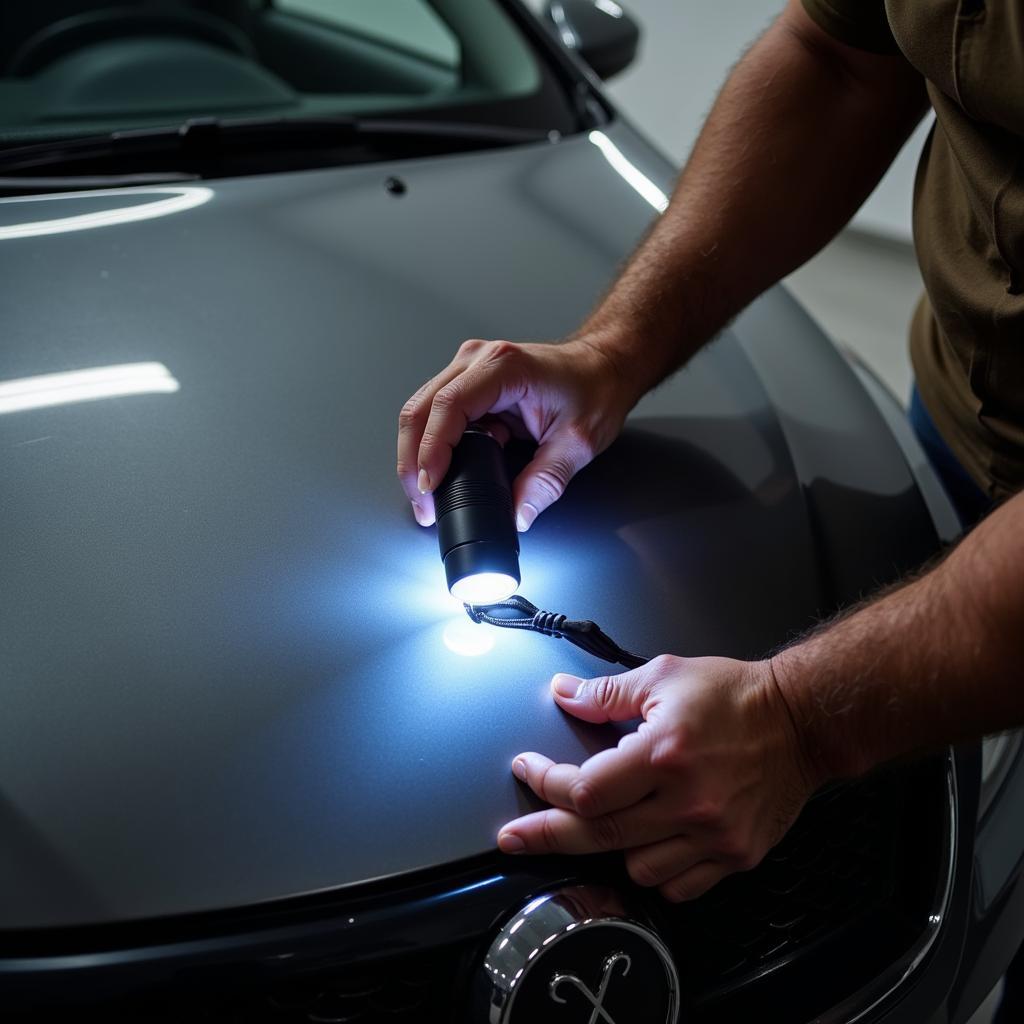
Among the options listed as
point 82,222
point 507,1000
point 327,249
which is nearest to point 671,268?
point 327,249

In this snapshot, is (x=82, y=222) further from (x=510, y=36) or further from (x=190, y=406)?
(x=510, y=36)

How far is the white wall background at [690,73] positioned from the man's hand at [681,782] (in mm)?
3481

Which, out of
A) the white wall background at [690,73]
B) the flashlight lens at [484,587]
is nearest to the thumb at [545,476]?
the flashlight lens at [484,587]

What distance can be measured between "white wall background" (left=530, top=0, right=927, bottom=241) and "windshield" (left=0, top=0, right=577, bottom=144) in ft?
8.40

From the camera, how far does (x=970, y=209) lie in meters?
1.05

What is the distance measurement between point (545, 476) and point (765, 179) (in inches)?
17.5

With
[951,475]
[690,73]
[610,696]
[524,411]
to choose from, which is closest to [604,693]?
[610,696]

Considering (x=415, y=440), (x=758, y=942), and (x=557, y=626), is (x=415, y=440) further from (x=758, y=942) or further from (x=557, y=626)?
(x=758, y=942)

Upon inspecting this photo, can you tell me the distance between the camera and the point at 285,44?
1927 millimetres

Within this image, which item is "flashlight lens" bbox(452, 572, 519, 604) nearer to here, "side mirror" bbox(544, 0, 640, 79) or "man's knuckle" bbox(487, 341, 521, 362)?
"man's knuckle" bbox(487, 341, 521, 362)

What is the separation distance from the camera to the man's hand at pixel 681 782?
0.77 metres

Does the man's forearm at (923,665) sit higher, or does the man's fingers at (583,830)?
the man's forearm at (923,665)

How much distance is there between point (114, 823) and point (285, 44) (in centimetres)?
156

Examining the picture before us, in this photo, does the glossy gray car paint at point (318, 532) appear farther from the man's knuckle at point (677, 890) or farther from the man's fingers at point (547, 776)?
the man's knuckle at point (677, 890)
